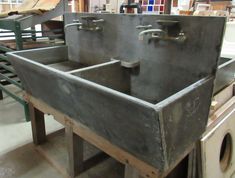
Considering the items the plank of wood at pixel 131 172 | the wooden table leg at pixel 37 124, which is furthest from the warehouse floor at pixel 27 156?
the plank of wood at pixel 131 172

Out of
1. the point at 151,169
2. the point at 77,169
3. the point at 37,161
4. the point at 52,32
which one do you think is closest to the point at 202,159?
the point at 151,169

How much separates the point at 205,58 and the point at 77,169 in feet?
4.11

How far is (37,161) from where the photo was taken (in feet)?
6.25

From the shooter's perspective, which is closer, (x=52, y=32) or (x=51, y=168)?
(x=51, y=168)

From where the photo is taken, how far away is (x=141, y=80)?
1.56 m

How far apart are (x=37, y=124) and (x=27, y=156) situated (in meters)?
0.31

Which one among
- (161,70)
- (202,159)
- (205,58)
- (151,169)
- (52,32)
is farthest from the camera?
(52,32)

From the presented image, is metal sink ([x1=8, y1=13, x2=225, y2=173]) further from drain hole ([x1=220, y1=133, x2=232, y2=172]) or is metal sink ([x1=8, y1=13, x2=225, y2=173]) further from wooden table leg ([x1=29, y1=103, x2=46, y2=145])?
drain hole ([x1=220, y1=133, x2=232, y2=172])

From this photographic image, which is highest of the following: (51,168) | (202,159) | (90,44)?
(90,44)

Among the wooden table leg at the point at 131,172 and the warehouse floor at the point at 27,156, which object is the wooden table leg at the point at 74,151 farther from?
the wooden table leg at the point at 131,172

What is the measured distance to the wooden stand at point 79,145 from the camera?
1.08 m

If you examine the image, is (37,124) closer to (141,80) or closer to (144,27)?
(141,80)

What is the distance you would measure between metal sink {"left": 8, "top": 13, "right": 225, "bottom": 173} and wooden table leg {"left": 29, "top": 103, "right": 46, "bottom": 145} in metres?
0.24

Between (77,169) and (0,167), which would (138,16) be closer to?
(77,169)
